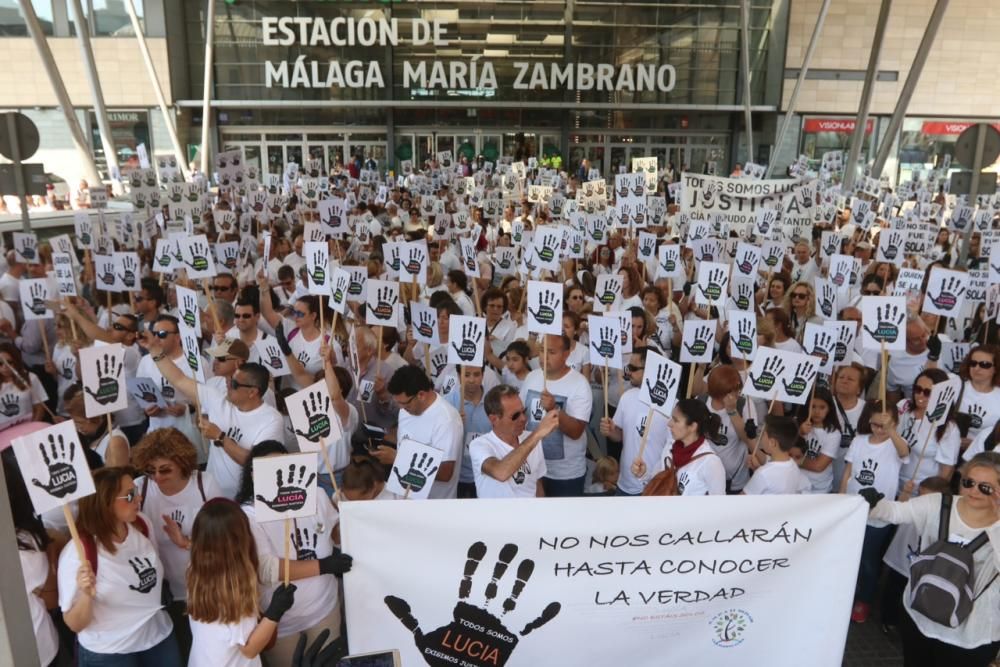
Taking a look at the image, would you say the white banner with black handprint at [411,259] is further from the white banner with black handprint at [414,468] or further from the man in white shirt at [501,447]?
the white banner with black handprint at [414,468]

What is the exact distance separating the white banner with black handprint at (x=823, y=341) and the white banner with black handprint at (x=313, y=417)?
12.2 ft

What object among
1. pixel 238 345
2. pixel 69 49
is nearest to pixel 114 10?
pixel 69 49

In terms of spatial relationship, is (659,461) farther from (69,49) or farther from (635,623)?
(69,49)

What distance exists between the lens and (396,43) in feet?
95.6

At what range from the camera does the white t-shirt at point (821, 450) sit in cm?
496

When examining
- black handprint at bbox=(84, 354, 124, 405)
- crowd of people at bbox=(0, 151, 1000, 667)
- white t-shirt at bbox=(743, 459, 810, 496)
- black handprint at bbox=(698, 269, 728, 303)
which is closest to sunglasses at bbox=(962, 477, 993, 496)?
crowd of people at bbox=(0, 151, 1000, 667)

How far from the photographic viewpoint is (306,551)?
370 cm

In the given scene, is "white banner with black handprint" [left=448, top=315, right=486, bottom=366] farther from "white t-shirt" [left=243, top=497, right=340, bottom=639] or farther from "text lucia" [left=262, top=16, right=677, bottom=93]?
"text lucia" [left=262, top=16, right=677, bottom=93]

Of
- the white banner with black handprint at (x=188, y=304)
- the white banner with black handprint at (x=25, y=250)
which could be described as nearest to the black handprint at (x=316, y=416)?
the white banner with black handprint at (x=188, y=304)

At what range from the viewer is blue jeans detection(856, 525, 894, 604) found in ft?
15.1

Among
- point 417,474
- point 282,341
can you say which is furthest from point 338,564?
point 282,341

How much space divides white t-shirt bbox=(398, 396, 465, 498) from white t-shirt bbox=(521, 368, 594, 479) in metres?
0.76

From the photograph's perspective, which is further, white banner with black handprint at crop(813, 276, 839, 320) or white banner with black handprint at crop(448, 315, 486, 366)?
white banner with black handprint at crop(813, 276, 839, 320)

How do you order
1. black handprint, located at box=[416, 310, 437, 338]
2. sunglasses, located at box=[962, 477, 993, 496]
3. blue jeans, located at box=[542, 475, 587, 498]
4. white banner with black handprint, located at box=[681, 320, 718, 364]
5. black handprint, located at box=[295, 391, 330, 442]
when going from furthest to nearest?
1. black handprint, located at box=[416, 310, 437, 338]
2. white banner with black handprint, located at box=[681, 320, 718, 364]
3. blue jeans, located at box=[542, 475, 587, 498]
4. black handprint, located at box=[295, 391, 330, 442]
5. sunglasses, located at box=[962, 477, 993, 496]
